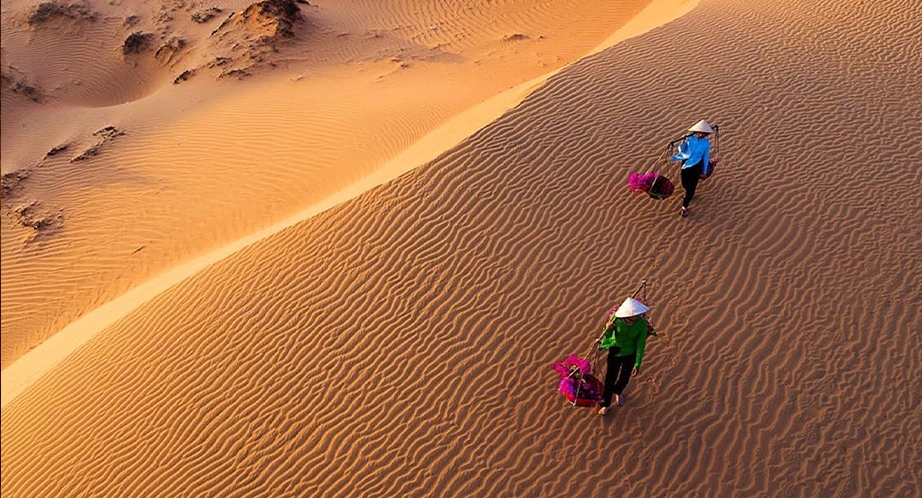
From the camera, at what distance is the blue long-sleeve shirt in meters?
7.22

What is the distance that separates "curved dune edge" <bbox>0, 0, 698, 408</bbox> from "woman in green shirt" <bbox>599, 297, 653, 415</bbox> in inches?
168

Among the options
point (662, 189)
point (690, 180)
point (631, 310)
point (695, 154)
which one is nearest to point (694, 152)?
point (695, 154)

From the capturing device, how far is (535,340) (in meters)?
6.66

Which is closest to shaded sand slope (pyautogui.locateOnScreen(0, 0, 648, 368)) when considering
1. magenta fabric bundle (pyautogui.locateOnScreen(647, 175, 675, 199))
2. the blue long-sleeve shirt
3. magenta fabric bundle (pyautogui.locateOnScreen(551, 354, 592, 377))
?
magenta fabric bundle (pyautogui.locateOnScreen(647, 175, 675, 199))

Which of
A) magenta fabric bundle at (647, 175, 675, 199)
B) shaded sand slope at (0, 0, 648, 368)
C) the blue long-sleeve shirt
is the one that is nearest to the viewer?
the blue long-sleeve shirt

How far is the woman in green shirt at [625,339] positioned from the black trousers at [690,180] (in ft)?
8.72

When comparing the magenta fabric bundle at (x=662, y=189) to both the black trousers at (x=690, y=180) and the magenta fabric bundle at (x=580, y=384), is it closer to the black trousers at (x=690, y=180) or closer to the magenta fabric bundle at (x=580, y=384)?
the black trousers at (x=690, y=180)

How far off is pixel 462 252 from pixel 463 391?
6.21 feet

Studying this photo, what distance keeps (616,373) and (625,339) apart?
0.46 m

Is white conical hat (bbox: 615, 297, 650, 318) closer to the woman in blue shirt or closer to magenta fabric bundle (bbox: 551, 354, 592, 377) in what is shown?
magenta fabric bundle (bbox: 551, 354, 592, 377)

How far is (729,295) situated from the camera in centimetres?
696

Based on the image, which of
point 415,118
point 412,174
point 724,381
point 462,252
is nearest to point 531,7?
point 415,118

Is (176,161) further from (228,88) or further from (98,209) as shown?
(228,88)

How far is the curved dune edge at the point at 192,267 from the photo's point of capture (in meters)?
8.30
